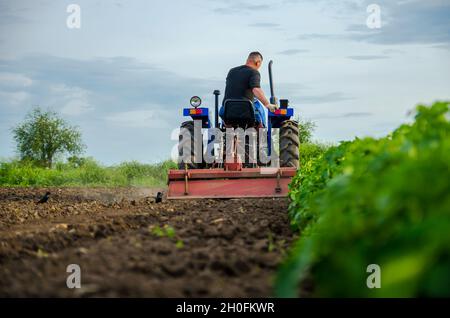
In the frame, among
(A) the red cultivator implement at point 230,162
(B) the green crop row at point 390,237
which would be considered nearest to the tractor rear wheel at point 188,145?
(A) the red cultivator implement at point 230,162

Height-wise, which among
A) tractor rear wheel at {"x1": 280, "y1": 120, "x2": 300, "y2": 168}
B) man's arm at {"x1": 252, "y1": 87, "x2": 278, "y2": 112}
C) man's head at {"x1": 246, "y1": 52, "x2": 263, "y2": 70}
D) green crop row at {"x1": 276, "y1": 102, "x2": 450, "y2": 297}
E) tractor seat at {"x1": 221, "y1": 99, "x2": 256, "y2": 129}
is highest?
man's head at {"x1": 246, "y1": 52, "x2": 263, "y2": 70}

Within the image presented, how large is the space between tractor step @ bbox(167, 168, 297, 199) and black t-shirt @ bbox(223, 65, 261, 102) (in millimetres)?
1267

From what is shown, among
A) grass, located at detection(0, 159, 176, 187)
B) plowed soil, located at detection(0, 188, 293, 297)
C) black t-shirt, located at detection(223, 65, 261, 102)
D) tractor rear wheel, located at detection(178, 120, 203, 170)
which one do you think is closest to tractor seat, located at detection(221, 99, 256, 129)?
black t-shirt, located at detection(223, 65, 261, 102)

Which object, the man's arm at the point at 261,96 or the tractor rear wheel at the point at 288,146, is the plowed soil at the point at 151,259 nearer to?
the man's arm at the point at 261,96

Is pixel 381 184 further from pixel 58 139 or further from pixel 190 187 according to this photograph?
pixel 58 139

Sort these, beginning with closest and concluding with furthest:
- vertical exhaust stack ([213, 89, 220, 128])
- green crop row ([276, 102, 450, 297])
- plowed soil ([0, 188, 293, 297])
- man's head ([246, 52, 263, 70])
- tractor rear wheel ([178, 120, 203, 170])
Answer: green crop row ([276, 102, 450, 297]) → plowed soil ([0, 188, 293, 297]) → man's head ([246, 52, 263, 70]) → vertical exhaust stack ([213, 89, 220, 128]) → tractor rear wheel ([178, 120, 203, 170])

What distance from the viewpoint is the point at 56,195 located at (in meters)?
14.1

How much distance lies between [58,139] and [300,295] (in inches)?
1185

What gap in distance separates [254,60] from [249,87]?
1.70ft

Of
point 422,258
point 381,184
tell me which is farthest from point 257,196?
point 422,258

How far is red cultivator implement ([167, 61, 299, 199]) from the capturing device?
9578 mm

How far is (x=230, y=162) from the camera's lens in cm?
978

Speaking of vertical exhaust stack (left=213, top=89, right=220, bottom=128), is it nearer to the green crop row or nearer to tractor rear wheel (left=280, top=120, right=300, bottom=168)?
tractor rear wheel (left=280, top=120, right=300, bottom=168)

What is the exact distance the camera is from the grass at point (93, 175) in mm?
23188
